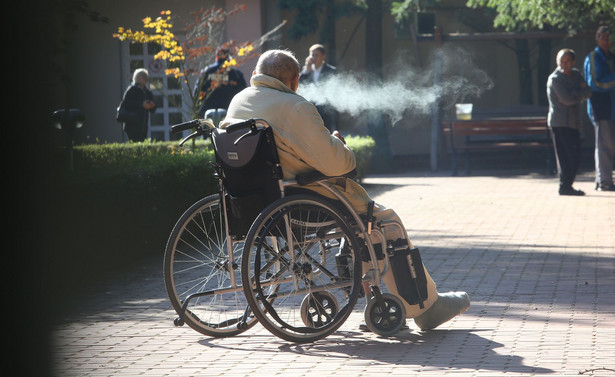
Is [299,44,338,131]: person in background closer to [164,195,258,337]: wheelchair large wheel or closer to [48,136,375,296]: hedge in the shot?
[48,136,375,296]: hedge

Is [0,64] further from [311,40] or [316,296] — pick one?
[311,40]

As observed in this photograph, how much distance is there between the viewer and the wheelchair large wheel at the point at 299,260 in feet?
17.6

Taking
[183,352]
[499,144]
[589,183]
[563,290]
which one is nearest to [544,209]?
[589,183]

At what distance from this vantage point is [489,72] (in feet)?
84.3

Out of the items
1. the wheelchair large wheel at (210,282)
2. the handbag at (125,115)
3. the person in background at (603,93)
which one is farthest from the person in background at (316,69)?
the wheelchair large wheel at (210,282)

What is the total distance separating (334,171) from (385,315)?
0.84 meters

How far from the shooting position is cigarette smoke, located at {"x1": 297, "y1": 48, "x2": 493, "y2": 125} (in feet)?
68.0

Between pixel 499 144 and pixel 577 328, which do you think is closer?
pixel 577 328

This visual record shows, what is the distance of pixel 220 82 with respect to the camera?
1587 centimetres

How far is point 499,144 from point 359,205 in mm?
14492

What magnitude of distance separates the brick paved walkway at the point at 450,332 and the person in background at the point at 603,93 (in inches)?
173

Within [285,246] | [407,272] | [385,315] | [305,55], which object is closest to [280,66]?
[285,246]

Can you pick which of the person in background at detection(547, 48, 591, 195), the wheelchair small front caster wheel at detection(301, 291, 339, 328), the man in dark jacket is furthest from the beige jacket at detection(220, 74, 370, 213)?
the man in dark jacket

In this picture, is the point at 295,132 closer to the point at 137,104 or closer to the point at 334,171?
the point at 334,171
